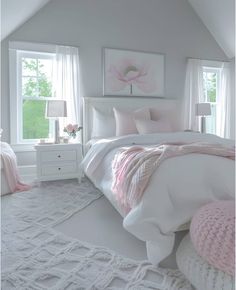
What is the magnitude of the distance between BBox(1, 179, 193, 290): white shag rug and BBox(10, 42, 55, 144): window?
5.96ft

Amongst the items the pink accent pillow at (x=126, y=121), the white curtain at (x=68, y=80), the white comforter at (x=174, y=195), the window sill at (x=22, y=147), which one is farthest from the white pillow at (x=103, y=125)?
the white comforter at (x=174, y=195)

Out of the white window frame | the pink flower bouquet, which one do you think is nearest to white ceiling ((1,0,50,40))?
the white window frame

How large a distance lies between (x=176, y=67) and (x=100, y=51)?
4.90 ft

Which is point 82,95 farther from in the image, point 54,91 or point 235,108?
point 235,108

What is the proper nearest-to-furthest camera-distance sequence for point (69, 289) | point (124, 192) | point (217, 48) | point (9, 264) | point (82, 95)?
point (69, 289) < point (9, 264) < point (124, 192) < point (82, 95) < point (217, 48)

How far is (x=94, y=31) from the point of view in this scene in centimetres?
409

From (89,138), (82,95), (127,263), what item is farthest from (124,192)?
(82,95)

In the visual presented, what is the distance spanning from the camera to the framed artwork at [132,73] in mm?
4184

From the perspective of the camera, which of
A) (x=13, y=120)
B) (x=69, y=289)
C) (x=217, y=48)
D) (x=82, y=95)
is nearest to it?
(x=69, y=289)

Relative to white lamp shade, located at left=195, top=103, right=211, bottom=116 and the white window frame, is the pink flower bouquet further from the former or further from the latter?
white lamp shade, located at left=195, top=103, right=211, bottom=116

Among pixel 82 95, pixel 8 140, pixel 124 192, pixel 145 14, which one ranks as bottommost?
pixel 124 192

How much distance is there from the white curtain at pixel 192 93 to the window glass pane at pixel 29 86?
271cm

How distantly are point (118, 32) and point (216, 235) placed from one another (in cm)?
386

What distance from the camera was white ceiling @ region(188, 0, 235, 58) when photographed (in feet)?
13.6
